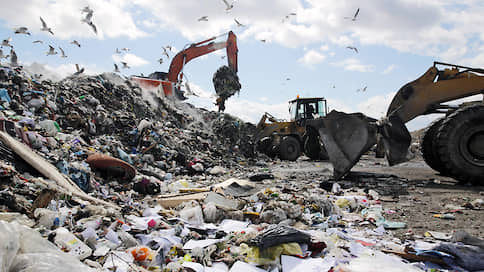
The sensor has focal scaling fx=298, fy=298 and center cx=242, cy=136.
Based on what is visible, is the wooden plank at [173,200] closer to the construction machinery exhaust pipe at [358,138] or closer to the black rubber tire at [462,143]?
the construction machinery exhaust pipe at [358,138]

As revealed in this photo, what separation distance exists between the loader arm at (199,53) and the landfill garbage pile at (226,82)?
28cm

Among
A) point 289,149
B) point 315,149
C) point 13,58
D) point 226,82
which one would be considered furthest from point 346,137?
point 13,58

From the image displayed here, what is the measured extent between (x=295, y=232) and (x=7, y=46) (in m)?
6.19

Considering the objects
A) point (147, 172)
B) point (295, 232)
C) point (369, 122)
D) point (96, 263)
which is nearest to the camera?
point (96, 263)

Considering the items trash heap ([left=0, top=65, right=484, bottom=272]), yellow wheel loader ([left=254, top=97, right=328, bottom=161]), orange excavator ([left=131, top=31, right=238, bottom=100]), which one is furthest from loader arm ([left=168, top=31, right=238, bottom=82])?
trash heap ([left=0, top=65, right=484, bottom=272])

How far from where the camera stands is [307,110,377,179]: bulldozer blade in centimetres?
507

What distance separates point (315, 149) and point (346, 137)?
4.78m

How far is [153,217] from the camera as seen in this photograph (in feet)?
9.86

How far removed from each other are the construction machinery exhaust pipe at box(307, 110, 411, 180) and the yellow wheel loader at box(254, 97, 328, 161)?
4364 mm

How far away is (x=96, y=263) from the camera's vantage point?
186 centimetres

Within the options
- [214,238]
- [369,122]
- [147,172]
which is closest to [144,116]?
[147,172]

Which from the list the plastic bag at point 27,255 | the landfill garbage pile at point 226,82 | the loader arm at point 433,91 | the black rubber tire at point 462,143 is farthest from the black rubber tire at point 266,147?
the plastic bag at point 27,255

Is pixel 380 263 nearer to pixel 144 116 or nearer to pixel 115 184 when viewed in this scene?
pixel 115 184

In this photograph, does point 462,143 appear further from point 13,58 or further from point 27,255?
point 13,58
